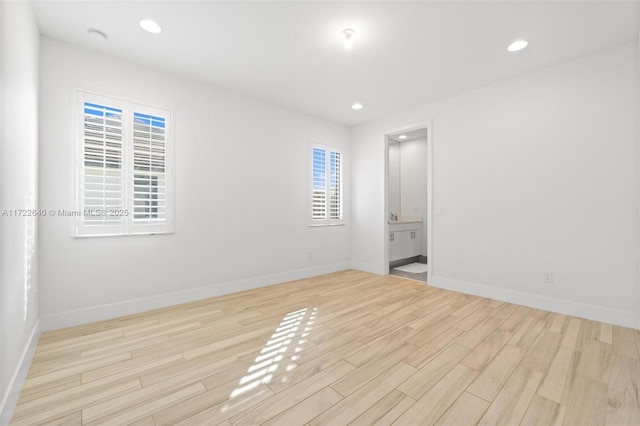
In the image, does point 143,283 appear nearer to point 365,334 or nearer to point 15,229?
point 15,229

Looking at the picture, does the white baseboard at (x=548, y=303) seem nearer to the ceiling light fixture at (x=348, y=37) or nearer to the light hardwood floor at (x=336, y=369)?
the light hardwood floor at (x=336, y=369)

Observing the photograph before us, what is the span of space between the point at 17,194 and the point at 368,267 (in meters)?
4.56

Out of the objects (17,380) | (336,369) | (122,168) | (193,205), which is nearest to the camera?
(17,380)

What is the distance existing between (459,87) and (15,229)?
4627 millimetres

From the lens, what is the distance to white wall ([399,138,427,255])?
20.7 ft

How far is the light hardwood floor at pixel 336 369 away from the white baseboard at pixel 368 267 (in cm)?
183

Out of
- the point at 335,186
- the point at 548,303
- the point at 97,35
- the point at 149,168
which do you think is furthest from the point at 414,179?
the point at 97,35

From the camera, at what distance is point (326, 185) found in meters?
5.10

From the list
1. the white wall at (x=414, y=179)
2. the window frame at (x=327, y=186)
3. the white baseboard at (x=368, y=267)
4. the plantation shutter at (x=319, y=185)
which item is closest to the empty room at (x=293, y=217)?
the window frame at (x=327, y=186)

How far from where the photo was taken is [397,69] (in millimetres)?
3260

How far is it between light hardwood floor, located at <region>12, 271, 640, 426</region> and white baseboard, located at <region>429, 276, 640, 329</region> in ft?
0.45

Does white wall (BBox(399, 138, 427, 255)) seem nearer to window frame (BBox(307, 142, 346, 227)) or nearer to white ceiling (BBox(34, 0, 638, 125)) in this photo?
window frame (BBox(307, 142, 346, 227))

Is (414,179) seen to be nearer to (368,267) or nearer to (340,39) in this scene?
(368,267)

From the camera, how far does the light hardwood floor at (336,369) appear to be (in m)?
1.55
